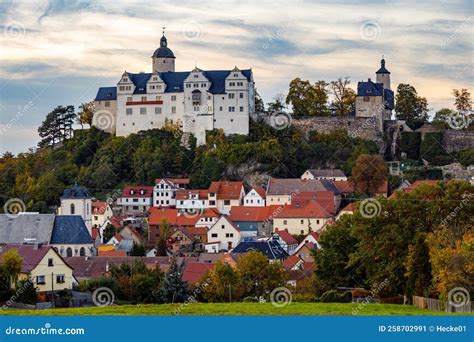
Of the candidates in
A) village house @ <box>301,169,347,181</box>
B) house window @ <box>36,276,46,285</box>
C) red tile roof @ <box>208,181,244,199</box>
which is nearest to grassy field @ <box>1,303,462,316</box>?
house window @ <box>36,276,46,285</box>

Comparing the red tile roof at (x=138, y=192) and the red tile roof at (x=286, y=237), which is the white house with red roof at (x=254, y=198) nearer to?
the red tile roof at (x=138, y=192)

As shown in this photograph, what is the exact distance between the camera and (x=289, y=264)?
48.1 metres

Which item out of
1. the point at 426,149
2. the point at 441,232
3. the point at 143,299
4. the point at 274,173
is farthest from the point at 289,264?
the point at 426,149

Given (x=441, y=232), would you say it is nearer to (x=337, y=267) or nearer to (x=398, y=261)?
(x=398, y=261)

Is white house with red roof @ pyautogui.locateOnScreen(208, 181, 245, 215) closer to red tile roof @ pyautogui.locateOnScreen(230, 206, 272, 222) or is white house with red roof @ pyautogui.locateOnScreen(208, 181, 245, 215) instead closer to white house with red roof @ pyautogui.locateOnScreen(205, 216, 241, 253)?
red tile roof @ pyautogui.locateOnScreen(230, 206, 272, 222)

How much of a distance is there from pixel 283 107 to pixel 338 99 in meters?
6.12

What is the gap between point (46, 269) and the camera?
3662 centimetres

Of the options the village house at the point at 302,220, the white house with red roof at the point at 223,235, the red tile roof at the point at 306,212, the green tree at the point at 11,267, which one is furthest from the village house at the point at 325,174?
the green tree at the point at 11,267

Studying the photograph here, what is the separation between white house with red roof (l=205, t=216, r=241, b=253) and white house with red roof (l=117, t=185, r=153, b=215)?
10984mm

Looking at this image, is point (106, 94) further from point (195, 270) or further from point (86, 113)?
point (195, 270)

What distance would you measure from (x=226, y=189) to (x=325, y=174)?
25.4ft

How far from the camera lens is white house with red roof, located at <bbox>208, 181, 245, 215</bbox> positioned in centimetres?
7300

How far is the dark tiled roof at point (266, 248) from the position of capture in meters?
53.2

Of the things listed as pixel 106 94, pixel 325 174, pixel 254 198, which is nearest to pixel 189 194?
pixel 254 198
